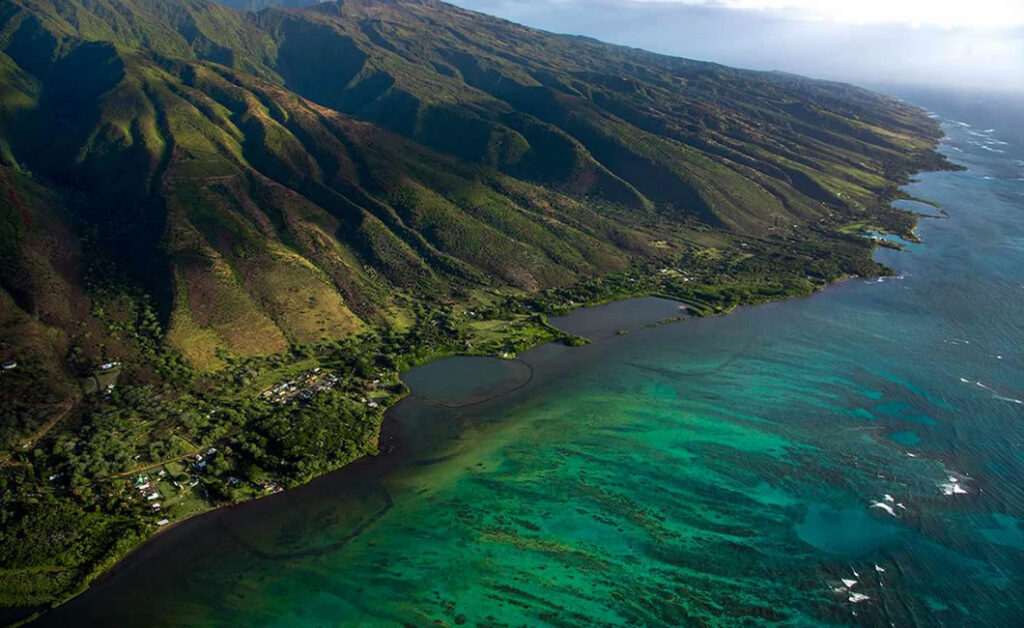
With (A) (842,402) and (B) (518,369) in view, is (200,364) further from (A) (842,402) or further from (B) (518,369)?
(A) (842,402)

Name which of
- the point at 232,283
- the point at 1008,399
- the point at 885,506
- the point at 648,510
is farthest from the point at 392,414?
the point at 1008,399

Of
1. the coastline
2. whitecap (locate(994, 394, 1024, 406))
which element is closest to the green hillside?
the coastline

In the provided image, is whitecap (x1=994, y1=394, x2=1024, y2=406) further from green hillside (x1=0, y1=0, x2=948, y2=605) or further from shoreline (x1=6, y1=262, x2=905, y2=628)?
green hillside (x1=0, y1=0, x2=948, y2=605)

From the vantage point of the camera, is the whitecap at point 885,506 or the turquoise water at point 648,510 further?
the whitecap at point 885,506

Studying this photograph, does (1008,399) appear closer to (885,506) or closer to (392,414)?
(885,506)

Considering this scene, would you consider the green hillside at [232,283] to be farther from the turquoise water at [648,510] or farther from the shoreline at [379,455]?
the turquoise water at [648,510]

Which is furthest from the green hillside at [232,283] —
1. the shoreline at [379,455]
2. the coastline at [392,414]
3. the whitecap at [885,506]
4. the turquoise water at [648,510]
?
the whitecap at [885,506]

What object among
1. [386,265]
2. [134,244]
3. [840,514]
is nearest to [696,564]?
[840,514]

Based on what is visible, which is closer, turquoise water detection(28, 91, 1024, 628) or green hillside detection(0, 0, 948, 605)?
turquoise water detection(28, 91, 1024, 628)
